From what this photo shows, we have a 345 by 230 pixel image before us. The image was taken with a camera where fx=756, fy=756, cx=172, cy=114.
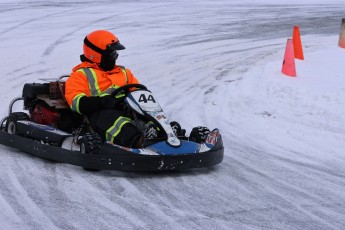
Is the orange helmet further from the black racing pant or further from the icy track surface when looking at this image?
the icy track surface

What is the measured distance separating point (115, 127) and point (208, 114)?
3385 mm

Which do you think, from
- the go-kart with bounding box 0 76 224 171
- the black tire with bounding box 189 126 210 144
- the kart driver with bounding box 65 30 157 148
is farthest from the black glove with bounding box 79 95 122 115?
the black tire with bounding box 189 126 210 144

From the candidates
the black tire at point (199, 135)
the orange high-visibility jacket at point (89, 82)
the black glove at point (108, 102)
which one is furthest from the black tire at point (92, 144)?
the black tire at point (199, 135)

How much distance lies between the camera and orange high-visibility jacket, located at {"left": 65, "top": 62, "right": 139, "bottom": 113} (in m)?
7.06

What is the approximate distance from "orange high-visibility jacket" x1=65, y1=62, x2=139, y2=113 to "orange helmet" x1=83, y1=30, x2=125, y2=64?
0.37 feet

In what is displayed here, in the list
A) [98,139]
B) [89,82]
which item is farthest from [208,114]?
[98,139]

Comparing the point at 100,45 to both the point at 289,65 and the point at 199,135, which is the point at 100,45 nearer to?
the point at 199,135

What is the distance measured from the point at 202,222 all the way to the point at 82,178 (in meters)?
1.49

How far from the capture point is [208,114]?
984 cm

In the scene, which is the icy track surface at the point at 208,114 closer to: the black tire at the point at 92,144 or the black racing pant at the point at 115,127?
the black tire at the point at 92,144

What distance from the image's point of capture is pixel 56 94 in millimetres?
7570

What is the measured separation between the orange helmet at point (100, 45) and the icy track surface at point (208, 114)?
3.74 feet

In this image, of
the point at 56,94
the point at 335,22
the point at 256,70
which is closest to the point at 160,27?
the point at 335,22

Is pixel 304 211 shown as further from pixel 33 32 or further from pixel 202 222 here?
pixel 33 32
